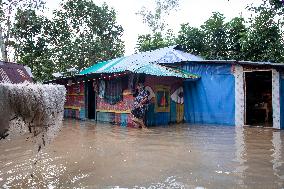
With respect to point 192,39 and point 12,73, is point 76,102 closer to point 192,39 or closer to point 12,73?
point 192,39

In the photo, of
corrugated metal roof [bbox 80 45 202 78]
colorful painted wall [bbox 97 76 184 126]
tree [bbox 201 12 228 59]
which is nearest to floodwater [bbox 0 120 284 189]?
colorful painted wall [bbox 97 76 184 126]

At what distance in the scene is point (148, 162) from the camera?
229 inches

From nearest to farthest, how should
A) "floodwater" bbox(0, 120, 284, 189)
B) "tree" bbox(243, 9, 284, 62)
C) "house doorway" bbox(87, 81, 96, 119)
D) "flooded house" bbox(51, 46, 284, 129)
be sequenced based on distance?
1. "floodwater" bbox(0, 120, 284, 189)
2. "flooded house" bbox(51, 46, 284, 129)
3. "house doorway" bbox(87, 81, 96, 119)
4. "tree" bbox(243, 9, 284, 62)

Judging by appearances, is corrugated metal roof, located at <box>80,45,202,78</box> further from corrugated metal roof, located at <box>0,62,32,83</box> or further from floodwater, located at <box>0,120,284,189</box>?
corrugated metal roof, located at <box>0,62,32,83</box>

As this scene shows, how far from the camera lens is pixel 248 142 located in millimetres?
8047

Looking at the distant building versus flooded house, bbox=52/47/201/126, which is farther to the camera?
flooded house, bbox=52/47/201/126

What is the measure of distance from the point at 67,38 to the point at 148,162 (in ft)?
56.6

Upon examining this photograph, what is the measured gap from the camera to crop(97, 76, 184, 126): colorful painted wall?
11.8 m

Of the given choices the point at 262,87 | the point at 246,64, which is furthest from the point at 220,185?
the point at 262,87

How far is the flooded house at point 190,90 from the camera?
11.3 m

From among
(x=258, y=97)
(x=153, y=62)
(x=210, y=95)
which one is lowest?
(x=258, y=97)

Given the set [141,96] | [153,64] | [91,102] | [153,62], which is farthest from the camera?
[91,102]

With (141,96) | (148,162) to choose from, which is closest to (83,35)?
(141,96)

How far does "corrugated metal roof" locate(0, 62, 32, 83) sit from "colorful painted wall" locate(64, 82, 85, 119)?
1103cm
